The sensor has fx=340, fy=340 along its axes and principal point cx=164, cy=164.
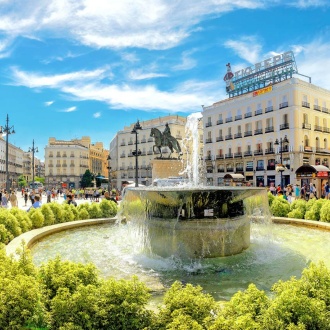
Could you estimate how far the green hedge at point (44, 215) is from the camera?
317 inches

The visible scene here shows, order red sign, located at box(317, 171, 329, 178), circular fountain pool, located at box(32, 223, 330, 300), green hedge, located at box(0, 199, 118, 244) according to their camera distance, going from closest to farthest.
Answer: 1. circular fountain pool, located at box(32, 223, 330, 300)
2. green hedge, located at box(0, 199, 118, 244)
3. red sign, located at box(317, 171, 329, 178)

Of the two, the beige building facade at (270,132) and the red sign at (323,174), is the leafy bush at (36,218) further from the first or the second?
the beige building facade at (270,132)

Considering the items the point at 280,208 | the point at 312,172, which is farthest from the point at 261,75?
the point at 280,208

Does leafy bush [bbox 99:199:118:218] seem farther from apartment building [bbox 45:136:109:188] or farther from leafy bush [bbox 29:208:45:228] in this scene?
apartment building [bbox 45:136:109:188]

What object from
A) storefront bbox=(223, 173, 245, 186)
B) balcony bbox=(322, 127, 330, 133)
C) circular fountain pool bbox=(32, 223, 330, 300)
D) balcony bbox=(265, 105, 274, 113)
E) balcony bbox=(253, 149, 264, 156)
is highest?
balcony bbox=(265, 105, 274, 113)

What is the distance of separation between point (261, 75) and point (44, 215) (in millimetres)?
42146

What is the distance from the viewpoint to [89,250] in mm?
7512

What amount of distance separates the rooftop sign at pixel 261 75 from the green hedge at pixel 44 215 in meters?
36.6

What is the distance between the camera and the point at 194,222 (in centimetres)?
672

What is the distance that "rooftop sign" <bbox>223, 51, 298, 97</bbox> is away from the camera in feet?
141

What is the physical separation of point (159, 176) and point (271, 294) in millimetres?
17988

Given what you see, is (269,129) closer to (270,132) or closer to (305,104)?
(270,132)

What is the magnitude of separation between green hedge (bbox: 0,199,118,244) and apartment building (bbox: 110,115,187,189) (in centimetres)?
4801

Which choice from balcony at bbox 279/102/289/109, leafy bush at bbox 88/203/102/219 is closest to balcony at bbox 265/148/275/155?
balcony at bbox 279/102/289/109
